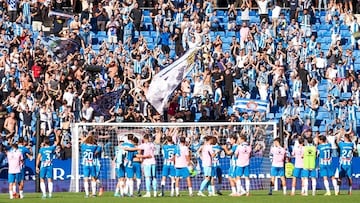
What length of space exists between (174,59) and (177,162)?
10.6 meters

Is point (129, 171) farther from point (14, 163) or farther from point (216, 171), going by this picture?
point (14, 163)

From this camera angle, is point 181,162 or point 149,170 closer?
point 149,170

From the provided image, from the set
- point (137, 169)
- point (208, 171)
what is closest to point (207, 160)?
point (208, 171)

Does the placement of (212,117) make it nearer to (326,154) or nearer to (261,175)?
(261,175)

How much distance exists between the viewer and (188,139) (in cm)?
4119

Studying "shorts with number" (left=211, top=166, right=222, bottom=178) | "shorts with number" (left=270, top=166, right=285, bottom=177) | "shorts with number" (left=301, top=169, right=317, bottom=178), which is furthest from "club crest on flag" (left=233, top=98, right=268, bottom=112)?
"shorts with number" (left=301, top=169, right=317, bottom=178)

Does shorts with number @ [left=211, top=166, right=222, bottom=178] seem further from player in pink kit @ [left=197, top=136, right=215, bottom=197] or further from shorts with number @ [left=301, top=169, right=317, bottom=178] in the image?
shorts with number @ [left=301, top=169, right=317, bottom=178]

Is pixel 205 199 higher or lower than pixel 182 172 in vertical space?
lower

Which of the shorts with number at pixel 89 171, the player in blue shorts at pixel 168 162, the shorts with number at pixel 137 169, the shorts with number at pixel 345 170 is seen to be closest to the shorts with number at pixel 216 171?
the player in blue shorts at pixel 168 162

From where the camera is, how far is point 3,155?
4016cm

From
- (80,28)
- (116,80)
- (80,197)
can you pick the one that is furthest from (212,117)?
(80,197)

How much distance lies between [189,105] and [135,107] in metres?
2.40

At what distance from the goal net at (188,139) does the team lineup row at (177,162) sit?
84.8 inches

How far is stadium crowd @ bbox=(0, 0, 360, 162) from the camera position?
4362cm
